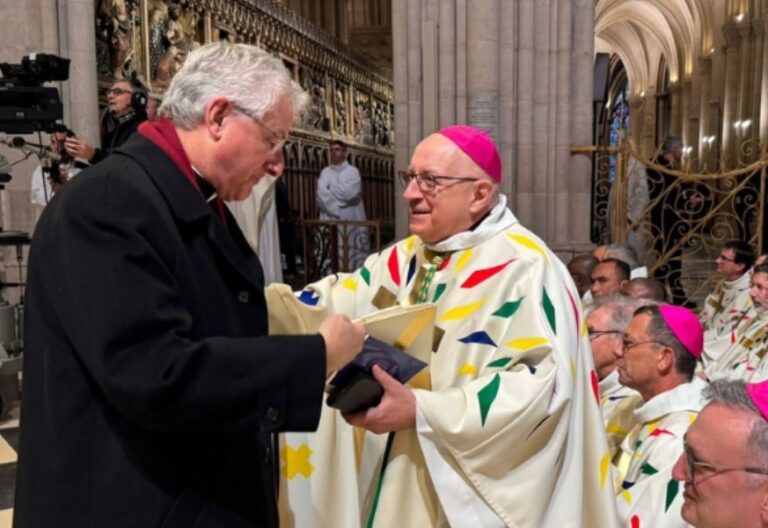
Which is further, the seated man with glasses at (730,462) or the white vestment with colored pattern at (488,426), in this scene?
the white vestment with colored pattern at (488,426)

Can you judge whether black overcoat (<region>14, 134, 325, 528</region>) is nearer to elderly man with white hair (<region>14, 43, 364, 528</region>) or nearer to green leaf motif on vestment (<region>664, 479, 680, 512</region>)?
elderly man with white hair (<region>14, 43, 364, 528</region>)

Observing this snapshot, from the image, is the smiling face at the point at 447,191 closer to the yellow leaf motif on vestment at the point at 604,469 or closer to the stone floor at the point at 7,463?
the yellow leaf motif on vestment at the point at 604,469

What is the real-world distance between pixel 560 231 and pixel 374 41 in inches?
561

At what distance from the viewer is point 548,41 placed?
8.86 meters

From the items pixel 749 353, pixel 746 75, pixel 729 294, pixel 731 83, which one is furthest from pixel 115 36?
pixel 731 83

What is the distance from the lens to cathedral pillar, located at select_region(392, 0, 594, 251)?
852cm

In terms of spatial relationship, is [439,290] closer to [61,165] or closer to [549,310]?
[549,310]

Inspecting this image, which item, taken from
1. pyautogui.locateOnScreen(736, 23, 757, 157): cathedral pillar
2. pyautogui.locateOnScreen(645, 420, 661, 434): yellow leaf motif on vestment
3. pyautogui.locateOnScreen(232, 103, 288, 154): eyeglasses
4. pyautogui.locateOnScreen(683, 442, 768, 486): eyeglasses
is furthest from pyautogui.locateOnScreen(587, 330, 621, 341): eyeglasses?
pyautogui.locateOnScreen(736, 23, 757, 157): cathedral pillar

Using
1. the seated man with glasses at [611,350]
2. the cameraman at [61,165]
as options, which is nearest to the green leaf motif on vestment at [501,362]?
the seated man with glasses at [611,350]

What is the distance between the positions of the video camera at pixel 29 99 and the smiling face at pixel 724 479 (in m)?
4.13

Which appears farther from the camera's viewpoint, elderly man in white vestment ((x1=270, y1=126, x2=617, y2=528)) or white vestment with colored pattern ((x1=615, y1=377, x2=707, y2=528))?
white vestment with colored pattern ((x1=615, y1=377, x2=707, y2=528))

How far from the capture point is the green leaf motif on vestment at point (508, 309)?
2.14 m

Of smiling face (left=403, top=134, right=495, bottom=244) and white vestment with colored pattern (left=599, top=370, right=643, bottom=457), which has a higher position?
smiling face (left=403, top=134, right=495, bottom=244)

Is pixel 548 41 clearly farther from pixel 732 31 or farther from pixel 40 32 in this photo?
pixel 732 31
